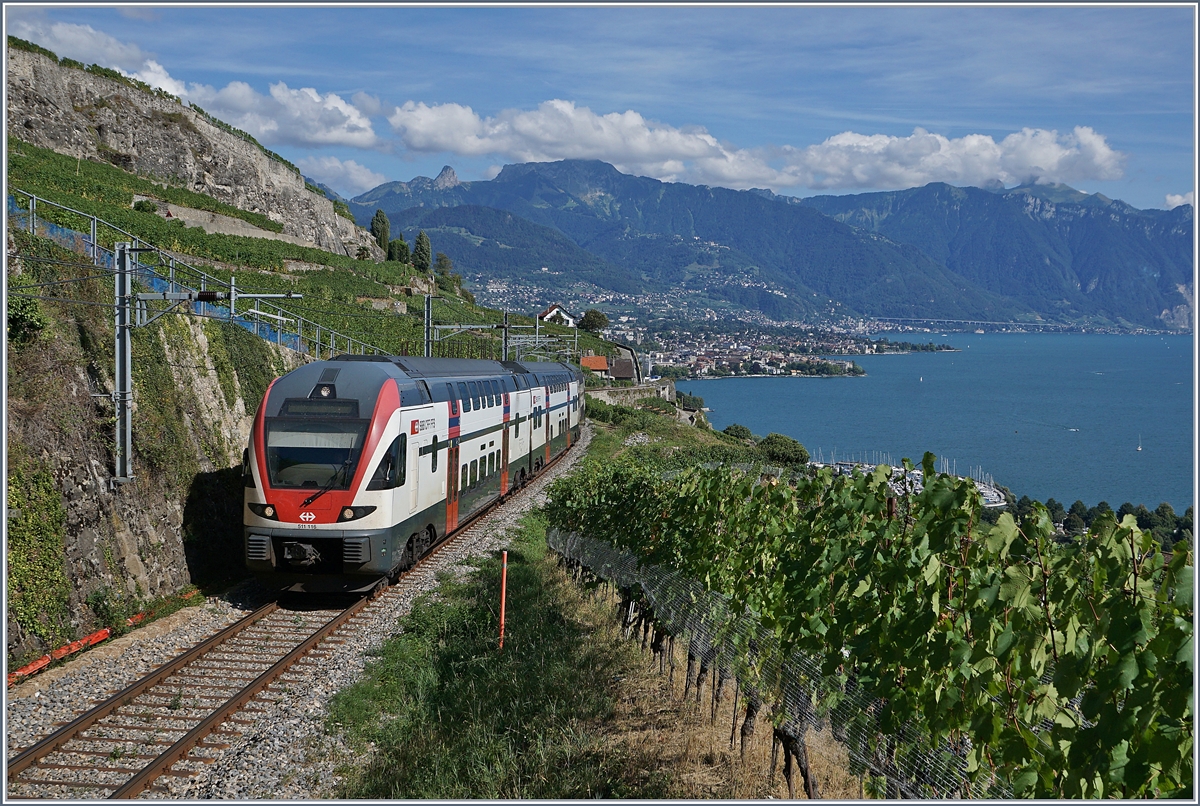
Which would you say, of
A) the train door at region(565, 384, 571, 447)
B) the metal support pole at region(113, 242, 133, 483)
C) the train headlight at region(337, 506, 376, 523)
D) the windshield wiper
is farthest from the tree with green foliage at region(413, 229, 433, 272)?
the train headlight at region(337, 506, 376, 523)

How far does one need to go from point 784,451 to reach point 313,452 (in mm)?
50318

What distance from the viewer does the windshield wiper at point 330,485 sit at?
496 inches

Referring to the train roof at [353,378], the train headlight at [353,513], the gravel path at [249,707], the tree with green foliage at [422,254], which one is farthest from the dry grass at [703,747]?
the tree with green foliage at [422,254]

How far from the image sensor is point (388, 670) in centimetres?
1052

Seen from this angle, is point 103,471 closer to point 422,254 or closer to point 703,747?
point 703,747

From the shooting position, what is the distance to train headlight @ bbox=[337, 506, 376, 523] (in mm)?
12625

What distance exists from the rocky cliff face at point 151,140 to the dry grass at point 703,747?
2096 inches

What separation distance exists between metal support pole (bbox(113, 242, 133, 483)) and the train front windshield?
2014 millimetres

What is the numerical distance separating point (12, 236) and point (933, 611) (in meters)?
14.6

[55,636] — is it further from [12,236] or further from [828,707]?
[828,707]

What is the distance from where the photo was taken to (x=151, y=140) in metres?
59.6

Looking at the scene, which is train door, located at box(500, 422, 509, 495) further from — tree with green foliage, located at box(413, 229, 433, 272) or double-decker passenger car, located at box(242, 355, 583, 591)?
tree with green foliage, located at box(413, 229, 433, 272)

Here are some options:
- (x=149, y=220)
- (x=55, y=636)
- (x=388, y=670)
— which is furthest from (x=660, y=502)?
(x=149, y=220)

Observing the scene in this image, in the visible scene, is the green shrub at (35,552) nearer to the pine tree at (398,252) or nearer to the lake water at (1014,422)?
the lake water at (1014,422)
